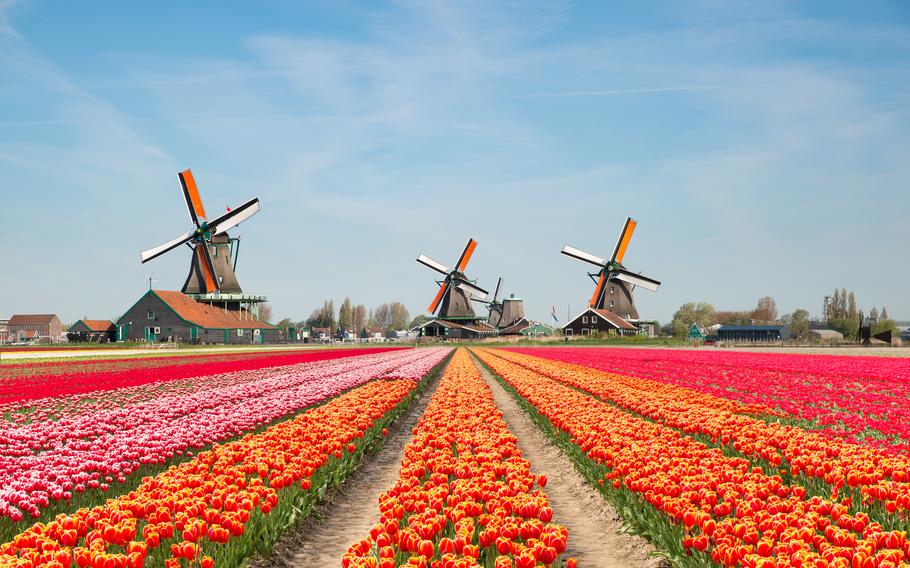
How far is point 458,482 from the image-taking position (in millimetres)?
7133

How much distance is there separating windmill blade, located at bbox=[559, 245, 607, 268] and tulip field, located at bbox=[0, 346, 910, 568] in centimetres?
7908

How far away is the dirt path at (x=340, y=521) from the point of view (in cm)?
714

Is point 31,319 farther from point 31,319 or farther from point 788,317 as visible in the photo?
point 788,317

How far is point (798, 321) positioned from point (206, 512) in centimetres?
16367

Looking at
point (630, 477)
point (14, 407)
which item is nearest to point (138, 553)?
point (630, 477)

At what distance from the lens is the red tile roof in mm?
162625

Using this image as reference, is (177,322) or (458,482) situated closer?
(458,482)

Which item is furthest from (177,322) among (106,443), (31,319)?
(31,319)

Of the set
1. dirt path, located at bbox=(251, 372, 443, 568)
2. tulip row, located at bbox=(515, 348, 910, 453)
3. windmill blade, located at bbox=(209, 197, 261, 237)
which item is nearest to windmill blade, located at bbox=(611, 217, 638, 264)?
windmill blade, located at bbox=(209, 197, 261, 237)

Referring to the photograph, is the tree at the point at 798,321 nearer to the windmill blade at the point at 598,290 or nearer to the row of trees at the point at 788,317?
the row of trees at the point at 788,317

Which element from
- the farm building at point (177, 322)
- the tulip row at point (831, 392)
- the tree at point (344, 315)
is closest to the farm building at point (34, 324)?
the tree at point (344, 315)

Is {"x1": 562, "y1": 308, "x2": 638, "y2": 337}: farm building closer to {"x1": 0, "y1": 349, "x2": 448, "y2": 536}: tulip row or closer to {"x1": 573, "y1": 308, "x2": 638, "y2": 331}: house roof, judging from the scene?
{"x1": 573, "y1": 308, "x2": 638, "y2": 331}: house roof

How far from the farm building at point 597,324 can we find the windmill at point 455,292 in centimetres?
1571

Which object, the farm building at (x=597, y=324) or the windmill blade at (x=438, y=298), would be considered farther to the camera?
the windmill blade at (x=438, y=298)
